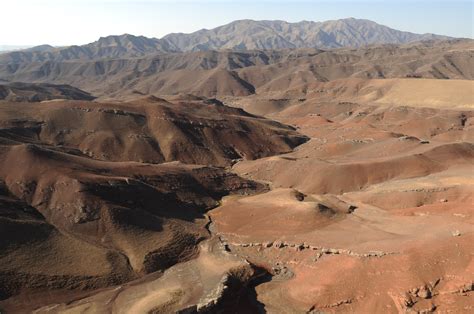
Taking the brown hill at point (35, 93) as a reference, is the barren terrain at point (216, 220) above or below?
below

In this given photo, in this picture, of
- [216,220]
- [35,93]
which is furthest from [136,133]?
[35,93]

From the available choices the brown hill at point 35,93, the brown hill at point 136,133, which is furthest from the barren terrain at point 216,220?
the brown hill at point 35,93

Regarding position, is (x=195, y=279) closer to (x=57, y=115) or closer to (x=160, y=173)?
(x=160, y=173)

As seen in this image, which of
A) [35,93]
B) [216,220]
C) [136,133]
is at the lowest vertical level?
[216,220]

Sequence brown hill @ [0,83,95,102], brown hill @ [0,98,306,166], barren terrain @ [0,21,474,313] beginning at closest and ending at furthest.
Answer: barren terrain @ [0,21,474,313] < brown hill @ [0,98,306,166] < brown hill @ [0,83,95,102]

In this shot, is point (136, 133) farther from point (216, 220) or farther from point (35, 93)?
point (35, 93)

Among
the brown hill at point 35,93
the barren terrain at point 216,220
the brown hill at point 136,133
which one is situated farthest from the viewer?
the brown hill at point 35,93

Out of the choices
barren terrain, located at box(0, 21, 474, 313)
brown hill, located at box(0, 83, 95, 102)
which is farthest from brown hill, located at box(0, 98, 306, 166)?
brown hill, located at box(0, 83, 95, 102)

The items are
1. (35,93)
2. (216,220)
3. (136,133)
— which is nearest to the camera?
(216,220)

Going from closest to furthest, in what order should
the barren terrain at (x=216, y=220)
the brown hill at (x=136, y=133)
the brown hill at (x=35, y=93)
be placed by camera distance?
the barren terrain at (x=216, y=220)
the brown hill at (x=136, y=133)
the brown hill at (x=35, y=93)

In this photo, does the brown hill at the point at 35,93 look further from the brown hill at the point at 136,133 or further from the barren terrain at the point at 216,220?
the barren terrain at the point at 216,220

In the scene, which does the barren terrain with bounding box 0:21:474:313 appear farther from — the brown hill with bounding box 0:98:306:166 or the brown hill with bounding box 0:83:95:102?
the brown hill with bounding box 0:83:95:102
